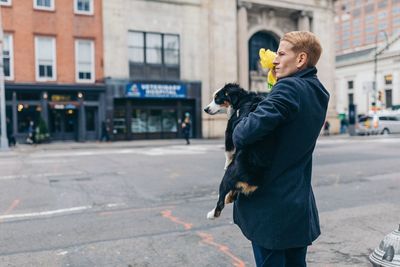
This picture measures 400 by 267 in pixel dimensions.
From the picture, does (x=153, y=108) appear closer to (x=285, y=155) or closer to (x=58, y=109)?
(x=58, y=109)

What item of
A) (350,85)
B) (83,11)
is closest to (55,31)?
(83,11)

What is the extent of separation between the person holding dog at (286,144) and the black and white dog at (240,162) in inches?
1.9

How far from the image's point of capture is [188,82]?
99.1 ft

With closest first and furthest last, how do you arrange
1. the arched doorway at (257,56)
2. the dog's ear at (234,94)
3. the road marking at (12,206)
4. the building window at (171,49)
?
the dog's ear at (234,94), the road marking at (12,206), the building window at (171,49), the arched doorway at (257,56)

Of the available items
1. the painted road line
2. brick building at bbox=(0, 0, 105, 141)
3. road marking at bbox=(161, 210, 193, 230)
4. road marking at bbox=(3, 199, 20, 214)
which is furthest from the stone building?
road marking at bbox=(161, 210, 193, 230)

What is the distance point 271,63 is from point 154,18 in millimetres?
28104

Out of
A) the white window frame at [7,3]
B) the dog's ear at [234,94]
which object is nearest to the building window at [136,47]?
the white window frame at [7,3]

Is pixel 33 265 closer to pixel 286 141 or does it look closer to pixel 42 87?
pixel 286 141

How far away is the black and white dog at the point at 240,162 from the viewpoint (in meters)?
2.18

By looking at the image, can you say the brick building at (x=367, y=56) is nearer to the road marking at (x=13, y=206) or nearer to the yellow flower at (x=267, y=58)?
the road marking at (x=13, y=206)

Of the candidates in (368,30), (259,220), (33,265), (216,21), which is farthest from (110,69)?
(368,30)

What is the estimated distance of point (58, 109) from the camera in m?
26.8

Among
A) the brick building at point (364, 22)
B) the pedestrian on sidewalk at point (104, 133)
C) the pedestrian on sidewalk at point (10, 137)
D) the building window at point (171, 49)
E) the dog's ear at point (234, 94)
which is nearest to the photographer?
the dog's ear at point (234, 94)

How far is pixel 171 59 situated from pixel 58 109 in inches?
356
